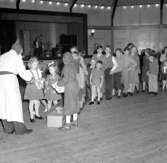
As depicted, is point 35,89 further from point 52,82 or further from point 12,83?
point 12,83

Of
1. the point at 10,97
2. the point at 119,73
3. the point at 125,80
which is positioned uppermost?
the point at 119,73

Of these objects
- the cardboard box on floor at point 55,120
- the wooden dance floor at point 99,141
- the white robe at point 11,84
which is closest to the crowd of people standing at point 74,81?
the white robe at point 11,84

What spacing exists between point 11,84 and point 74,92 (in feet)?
3.62

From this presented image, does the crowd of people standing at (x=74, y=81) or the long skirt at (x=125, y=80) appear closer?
the crowd of people standing at (x=74, y=81)

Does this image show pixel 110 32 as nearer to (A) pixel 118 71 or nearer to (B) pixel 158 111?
(A) pixel 118 71

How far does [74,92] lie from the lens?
5676 mm

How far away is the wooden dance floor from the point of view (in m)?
4.29

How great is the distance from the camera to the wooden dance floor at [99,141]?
169 inches

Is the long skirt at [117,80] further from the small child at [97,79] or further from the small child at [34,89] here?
the small child at [34,89]

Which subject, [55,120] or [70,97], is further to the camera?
[55,120]

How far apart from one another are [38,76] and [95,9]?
1081cm

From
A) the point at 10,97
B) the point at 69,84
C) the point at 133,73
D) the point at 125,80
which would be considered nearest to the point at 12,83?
the point at 10,97

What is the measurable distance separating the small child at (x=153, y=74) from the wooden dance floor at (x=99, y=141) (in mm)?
2274

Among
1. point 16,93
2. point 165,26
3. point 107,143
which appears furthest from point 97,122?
point 165,26
